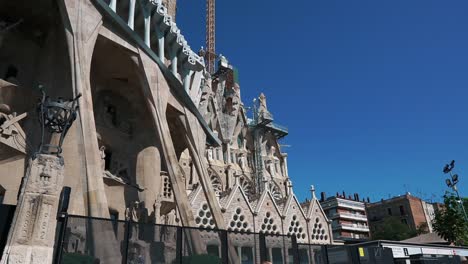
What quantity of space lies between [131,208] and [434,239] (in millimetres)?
21576

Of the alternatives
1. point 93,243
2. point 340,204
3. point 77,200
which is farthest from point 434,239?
point 340,204


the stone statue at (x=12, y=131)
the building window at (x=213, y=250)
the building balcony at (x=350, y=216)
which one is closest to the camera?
the building window at (x=213, y=250)

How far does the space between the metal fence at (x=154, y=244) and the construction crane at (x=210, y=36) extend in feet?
155

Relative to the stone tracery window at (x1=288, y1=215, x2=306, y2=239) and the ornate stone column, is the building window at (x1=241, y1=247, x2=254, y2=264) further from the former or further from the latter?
the stone tracery window at (x1=288, y1=215, x2=306, y2=239)

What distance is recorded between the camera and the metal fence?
710 centimetres

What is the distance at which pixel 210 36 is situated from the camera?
64000 mm

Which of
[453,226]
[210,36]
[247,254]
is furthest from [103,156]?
[210,36]

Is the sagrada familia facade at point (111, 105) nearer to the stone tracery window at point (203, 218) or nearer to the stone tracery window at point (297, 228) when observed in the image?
the stone tracery window at point (203, 218)

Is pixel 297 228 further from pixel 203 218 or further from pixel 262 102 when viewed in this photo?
pixel 262 102

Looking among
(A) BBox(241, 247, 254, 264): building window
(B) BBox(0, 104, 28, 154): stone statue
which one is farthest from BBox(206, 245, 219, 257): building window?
(B) BBox(0, 104, 28, 154): stone statue

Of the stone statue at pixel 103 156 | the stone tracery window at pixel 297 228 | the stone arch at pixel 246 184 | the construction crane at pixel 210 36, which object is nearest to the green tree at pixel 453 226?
the stone tracery window at pixel 297 228

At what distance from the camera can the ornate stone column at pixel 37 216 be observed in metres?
6.11

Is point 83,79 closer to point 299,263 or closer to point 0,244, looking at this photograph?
point 0,244

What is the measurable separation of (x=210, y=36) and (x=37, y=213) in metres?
60.4
